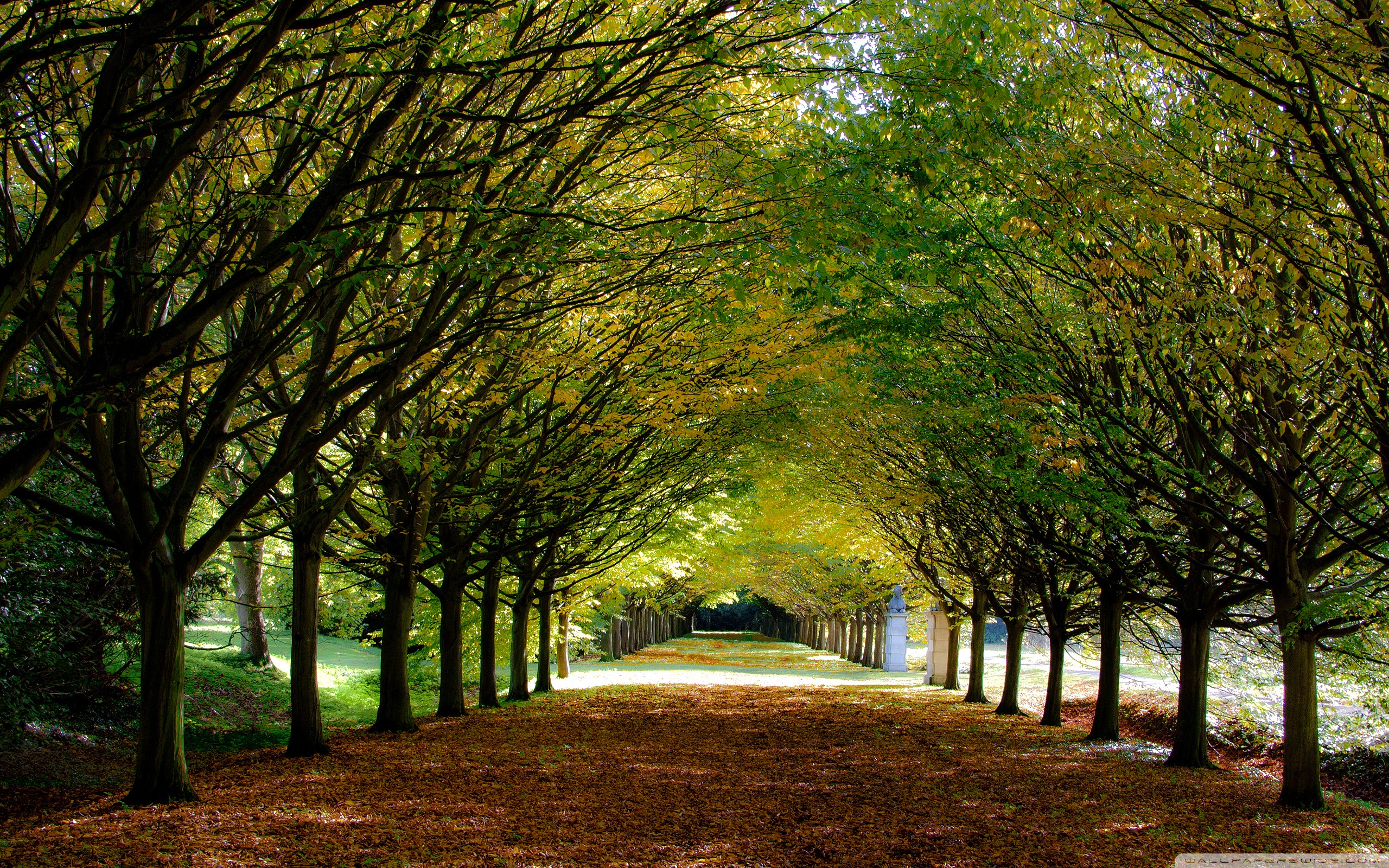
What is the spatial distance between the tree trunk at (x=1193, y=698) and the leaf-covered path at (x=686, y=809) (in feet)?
1.80

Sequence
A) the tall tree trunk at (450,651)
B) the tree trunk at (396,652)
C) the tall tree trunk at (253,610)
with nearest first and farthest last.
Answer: the tree trunk at (396,652) < the tall tree trunk at (450,651) < the tall tree trunk at (253,610)

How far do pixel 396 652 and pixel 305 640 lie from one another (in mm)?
2774

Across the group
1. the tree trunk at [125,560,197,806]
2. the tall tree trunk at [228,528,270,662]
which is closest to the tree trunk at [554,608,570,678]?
the tall tree trunk at [228,528,270,662]

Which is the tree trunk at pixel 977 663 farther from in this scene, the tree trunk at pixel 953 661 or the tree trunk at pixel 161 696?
the tree trunk at pixel 161 696

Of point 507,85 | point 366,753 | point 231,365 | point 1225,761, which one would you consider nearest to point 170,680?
point 231,365

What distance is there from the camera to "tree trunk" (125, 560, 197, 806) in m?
7.33

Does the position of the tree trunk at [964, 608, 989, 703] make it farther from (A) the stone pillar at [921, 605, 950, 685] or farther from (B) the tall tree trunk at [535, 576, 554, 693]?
(B) the tall tree trunk at [535, 576, 554, 693]

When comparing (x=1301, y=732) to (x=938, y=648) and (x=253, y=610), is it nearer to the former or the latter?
(x=938, y=648)

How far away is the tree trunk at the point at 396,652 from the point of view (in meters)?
12.6

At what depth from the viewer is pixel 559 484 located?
1302cm

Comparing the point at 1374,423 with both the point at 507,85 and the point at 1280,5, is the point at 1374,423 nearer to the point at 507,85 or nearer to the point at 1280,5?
the point at 1280,5

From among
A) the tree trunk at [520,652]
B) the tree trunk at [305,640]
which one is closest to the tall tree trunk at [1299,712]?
the tree trunk at [305,640]

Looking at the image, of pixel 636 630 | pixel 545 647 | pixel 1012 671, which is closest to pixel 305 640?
pixel 545 647

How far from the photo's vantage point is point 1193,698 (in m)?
12.0
